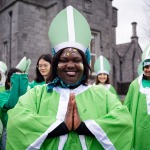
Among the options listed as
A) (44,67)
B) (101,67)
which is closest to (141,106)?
(44,67)

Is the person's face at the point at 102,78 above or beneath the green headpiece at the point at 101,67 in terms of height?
beneath

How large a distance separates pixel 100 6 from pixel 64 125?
1230 cm

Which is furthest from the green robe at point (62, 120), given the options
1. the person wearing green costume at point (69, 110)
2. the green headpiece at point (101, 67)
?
the green headpiece at point (101, 67)

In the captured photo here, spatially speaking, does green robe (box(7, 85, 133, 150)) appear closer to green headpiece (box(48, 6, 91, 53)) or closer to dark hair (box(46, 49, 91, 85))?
dark hair (box(46, 49, 91, 85))

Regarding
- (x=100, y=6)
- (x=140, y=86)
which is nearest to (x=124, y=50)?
(x=100, y=6)

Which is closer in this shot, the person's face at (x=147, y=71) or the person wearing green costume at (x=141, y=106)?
the person wearing green costume at (x=141, y=106)

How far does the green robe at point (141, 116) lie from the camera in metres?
3.91

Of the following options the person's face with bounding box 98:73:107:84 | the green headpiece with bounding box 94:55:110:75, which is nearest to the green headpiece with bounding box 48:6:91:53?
the person's face with bounding box 98:73:107:84

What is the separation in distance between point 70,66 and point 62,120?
14.5 inches

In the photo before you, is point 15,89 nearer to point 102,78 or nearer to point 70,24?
point 70,24

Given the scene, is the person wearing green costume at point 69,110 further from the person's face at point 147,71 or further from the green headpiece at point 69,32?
the person's face at point 147,71

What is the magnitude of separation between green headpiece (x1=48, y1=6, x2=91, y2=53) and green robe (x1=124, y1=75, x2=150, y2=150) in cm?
213

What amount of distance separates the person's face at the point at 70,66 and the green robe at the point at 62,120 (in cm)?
13

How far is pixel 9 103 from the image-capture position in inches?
137
